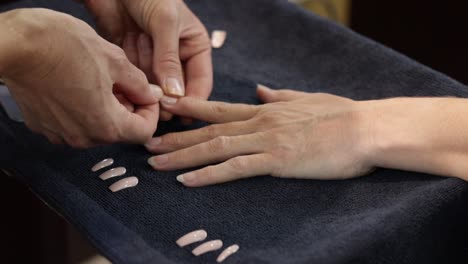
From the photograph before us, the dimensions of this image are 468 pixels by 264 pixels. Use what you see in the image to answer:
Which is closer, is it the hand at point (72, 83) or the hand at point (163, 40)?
the hand at point (72, 83)

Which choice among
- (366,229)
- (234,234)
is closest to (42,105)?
(234,234)

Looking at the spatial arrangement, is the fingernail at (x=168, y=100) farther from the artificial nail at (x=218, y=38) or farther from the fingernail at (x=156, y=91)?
the artificial nail at (x=218, y=38)

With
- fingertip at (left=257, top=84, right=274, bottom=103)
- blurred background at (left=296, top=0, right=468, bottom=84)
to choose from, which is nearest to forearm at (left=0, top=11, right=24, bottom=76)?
fingertip at (left=257, top=84, right=274, bottom=103)

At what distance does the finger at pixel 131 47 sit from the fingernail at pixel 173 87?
9 centimetres

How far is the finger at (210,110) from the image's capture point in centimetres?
95

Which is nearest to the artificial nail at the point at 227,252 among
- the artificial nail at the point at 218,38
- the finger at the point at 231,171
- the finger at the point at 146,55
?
the finger at the point at 231,171

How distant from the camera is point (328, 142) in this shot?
87 cm

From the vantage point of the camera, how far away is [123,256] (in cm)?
73

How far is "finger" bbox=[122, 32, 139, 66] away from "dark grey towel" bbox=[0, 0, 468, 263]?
0.42 ft

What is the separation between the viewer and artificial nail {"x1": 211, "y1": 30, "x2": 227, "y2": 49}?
3.74ft

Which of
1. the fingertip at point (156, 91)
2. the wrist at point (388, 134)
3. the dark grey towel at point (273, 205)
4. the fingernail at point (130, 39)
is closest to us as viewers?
the dark grey towel at point (273, 205)

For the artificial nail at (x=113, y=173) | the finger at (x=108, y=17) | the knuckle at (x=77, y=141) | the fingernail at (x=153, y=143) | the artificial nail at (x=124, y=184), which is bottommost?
the artificial nail at (x=124, y=184)

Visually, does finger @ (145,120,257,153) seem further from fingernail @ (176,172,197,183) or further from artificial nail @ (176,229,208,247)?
artificial nail @ (176,229,208,247)

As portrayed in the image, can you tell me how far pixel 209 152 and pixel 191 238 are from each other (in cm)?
16
